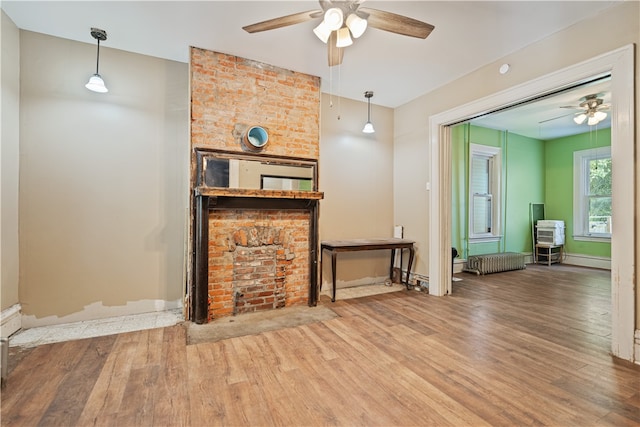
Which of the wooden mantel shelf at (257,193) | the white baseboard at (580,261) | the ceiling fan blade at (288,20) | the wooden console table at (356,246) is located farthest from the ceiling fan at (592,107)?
the ceiling fan blade at (288,20)

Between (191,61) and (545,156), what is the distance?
25.9 feet

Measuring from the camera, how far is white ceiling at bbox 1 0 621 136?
2418mm

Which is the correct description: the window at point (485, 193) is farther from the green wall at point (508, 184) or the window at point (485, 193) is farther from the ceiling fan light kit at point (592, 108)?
the ceiling fan light kit at point (592, 108)

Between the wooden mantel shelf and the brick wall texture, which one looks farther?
the brick wall texture

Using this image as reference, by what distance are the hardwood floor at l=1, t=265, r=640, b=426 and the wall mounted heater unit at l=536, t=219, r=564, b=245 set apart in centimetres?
392

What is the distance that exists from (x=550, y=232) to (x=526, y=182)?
1219 millimetres

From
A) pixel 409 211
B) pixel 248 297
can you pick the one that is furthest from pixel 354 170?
pixel 248 297

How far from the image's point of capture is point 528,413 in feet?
5.30

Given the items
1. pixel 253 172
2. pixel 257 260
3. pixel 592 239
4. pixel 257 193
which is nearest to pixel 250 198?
pixel 257 193

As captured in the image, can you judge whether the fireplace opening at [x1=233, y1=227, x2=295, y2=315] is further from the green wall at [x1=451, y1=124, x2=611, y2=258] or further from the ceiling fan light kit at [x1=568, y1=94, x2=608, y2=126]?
the ceiling fan light kit at [x1=568, y1=94, x2=608, y2=126]

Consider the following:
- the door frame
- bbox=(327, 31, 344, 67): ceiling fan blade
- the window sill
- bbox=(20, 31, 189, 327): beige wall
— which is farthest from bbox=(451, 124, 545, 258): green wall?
bbox=(20, 31, 189, 327): beige wall

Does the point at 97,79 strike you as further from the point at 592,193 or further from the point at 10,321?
the point at 592,193

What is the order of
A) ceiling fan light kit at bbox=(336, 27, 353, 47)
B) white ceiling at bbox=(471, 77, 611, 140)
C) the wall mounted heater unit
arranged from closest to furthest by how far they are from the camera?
ceiling fan light kit at bbox=(336, 27, 353, 47) < white ceiling at bbox=(471, 77, 611, 140) < the wall mounted heater unit

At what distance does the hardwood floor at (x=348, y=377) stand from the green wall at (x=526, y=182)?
3.07 metres
